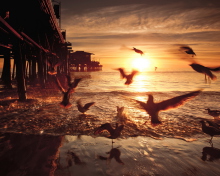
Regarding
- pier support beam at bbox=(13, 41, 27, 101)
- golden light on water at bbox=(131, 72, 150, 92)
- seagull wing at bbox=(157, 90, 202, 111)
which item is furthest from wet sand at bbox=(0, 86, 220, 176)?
pier support beam at bbox=(13, 41, 27, 101)

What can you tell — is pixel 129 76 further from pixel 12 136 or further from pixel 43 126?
pixel 12 136

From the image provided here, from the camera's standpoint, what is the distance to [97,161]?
345cm

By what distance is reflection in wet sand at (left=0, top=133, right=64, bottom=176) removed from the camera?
303 cm

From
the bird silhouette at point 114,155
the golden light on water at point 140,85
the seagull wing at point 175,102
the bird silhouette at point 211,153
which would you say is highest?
the seagull wing at point 175,102

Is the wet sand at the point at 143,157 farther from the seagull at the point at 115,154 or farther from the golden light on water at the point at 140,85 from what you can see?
the golden light on water at the point at 140,85

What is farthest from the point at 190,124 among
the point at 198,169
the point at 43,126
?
the point at 43,126

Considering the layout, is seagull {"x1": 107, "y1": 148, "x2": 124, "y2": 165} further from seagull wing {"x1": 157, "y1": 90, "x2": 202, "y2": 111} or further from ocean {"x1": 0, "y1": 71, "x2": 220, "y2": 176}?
seagull wing {"x1": 157, "y1": 90, "x2": 202, "y2": 111}

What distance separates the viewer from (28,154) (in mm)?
3594

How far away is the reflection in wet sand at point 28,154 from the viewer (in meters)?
3.03

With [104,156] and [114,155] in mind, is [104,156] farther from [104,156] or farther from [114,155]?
[114,155]

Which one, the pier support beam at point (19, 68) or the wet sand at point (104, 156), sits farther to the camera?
the pier support beam at point (19, 68)

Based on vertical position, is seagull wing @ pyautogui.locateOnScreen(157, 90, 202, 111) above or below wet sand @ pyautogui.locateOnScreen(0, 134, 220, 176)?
above

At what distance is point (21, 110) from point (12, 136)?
3.13 m

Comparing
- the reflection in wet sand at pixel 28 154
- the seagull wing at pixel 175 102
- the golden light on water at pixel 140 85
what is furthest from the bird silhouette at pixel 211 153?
the golden light on water at pixel 140 85
